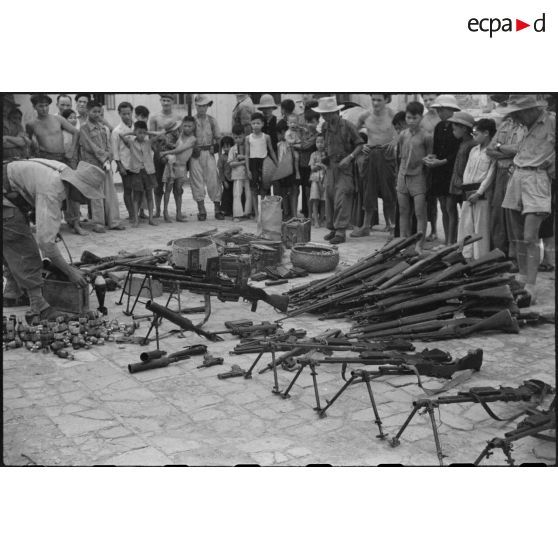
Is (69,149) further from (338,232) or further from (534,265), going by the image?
(534,265)

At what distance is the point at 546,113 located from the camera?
8.04 meters

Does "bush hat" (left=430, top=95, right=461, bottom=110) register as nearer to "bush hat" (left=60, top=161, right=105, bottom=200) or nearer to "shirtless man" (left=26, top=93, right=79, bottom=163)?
"bush hat" (left=60, top=161, right=105, bottom=200)

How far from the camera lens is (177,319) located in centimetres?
706

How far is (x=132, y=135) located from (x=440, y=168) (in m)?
5.38

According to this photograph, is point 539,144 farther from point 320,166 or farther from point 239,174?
point 239,174

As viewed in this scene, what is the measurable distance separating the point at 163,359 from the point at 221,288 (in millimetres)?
1065

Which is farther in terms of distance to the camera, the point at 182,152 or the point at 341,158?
the point at 182,152

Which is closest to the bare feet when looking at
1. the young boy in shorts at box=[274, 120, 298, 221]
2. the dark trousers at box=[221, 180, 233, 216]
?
the dark trousers at box=[221, 180, 233, 216]

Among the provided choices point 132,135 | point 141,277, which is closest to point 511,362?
point 141,277

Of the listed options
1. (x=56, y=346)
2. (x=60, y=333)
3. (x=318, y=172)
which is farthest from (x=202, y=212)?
(x=56, y=346)

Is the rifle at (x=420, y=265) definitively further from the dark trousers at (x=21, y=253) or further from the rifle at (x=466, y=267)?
the dark trousers at (x=21, y=253)

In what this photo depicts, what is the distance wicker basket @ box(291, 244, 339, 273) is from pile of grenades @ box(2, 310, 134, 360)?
295cm

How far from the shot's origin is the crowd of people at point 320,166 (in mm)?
8133

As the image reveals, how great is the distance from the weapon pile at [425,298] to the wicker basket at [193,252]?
112 cm
